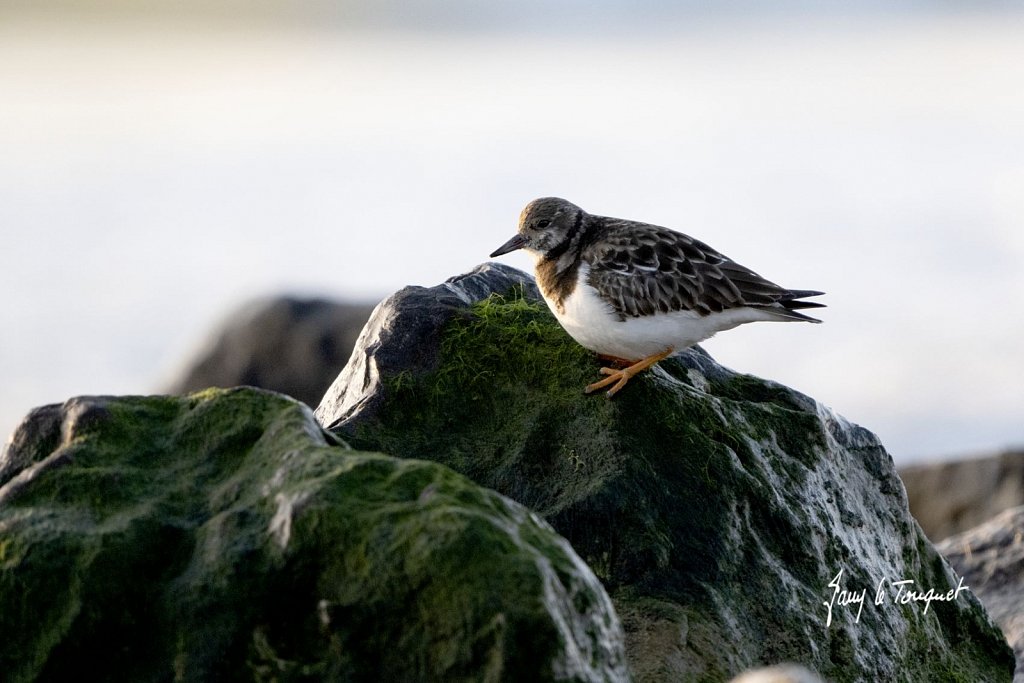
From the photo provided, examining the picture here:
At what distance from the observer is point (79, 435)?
235 inches

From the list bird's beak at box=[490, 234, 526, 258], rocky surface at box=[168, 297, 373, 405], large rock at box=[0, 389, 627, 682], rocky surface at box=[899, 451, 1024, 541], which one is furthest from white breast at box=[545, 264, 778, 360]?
rocky surface at box=[168, 297, 373, 405]

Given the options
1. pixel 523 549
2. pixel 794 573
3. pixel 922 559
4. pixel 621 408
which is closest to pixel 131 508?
pixel 523 549

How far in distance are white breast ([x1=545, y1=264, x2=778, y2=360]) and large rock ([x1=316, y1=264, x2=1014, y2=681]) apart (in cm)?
21

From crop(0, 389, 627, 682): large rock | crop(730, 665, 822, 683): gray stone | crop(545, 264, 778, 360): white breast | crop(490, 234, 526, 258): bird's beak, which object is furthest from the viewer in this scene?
crop(490, 234, 526, 258): bird's beak

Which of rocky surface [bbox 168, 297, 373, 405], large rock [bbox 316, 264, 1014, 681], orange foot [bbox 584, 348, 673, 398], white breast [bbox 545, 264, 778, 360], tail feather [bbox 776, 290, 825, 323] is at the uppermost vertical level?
tail feather [bbox 776, 290, 825, 323]

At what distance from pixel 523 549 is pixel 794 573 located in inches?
113

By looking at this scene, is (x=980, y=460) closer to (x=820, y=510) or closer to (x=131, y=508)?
(x=820, y=510)

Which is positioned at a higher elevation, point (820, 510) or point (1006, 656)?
point (820, 510)

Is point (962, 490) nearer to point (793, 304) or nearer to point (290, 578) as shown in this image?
point (793, 304)

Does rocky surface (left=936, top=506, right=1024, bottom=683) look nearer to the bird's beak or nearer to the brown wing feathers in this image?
the brown wing feathers

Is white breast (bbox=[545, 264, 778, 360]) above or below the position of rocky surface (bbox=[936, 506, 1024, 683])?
above

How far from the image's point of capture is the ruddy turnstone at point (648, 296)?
7973 mm

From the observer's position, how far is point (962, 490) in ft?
44.4

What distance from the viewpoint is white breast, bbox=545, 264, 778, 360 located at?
792 centimetres
